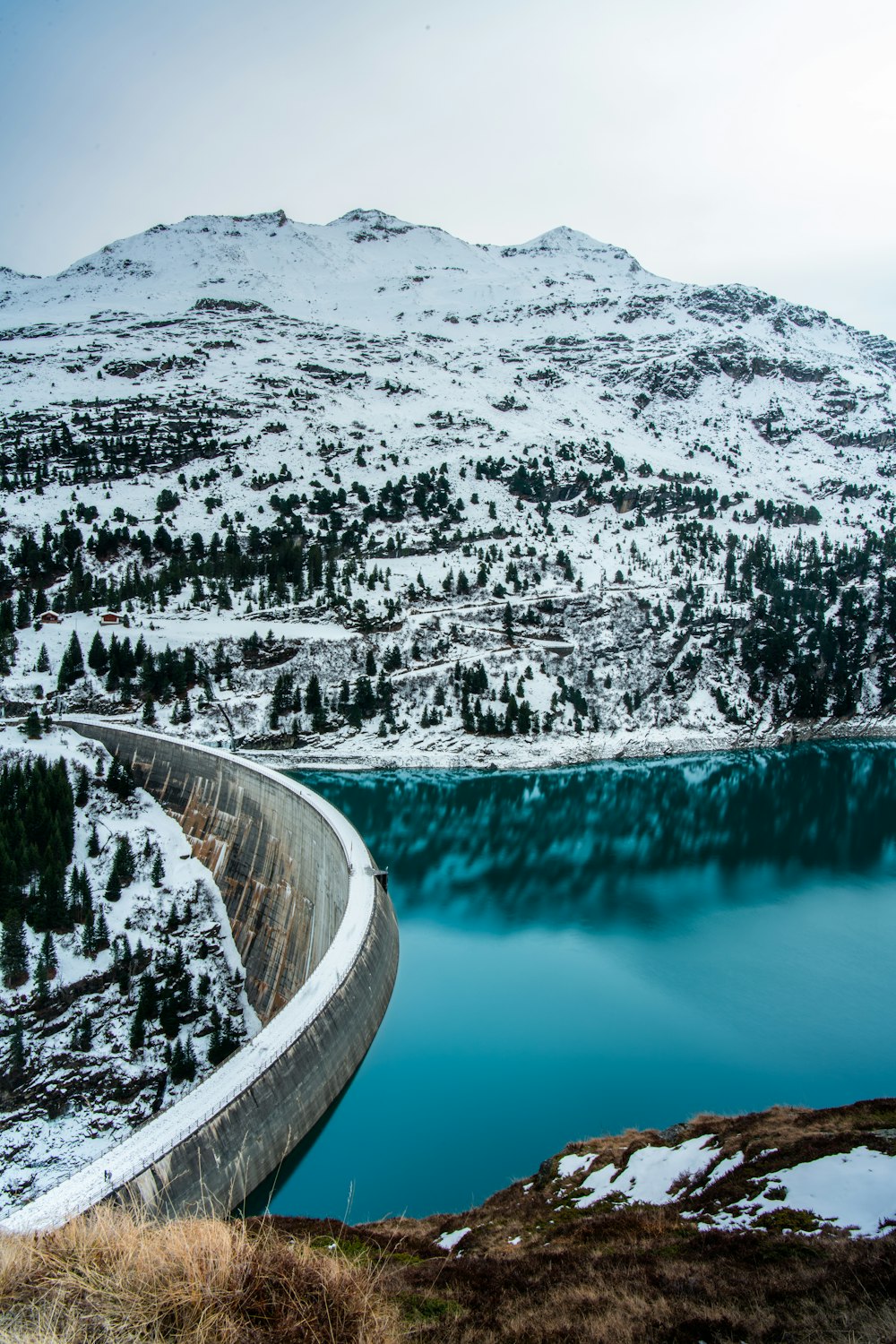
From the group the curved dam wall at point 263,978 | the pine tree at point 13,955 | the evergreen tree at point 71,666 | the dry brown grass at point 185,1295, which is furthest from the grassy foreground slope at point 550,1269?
the evergreen tree at point 71,666

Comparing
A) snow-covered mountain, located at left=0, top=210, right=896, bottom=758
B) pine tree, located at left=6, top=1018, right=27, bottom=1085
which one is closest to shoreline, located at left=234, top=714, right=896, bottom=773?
snow-covered mountain, located at left=0, top=210, right=896, bottom=758

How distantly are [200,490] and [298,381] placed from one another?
188 feet

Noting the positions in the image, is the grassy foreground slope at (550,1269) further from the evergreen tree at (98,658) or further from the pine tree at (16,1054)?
the evergreen tree at (98,658)

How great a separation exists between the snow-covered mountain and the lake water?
74.6 feet

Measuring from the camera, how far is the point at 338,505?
12688 cm

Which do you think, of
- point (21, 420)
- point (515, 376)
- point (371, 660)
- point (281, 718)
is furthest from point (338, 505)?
point (515, 376)

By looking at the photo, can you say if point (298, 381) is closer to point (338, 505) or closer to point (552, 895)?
point (338, 505)

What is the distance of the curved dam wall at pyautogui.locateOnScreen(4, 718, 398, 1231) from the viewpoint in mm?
17375

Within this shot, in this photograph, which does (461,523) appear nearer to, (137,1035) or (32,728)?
(32,728)

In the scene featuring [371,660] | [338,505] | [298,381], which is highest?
[298,381]

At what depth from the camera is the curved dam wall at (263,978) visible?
17.4m

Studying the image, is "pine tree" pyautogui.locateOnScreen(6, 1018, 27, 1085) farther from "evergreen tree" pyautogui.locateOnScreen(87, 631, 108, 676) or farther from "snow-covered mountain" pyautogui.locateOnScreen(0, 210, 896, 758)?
"evergreen tree" pyautogui.locateOnScreen(87, 631, 108, 676)

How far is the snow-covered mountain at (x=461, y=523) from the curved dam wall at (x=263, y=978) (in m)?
36.4

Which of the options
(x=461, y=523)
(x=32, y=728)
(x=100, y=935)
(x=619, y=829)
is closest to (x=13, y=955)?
(x=100, y=935)
